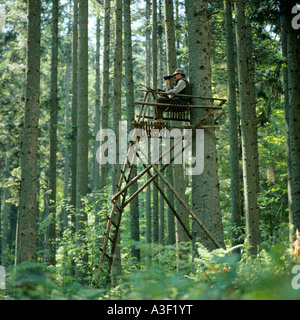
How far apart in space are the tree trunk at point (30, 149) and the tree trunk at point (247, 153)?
220 inches

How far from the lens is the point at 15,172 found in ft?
48.5

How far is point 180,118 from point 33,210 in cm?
389

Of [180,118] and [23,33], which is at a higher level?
[23,33]

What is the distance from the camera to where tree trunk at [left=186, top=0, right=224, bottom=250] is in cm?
672

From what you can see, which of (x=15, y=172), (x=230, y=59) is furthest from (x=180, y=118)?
(x=15, y=172)

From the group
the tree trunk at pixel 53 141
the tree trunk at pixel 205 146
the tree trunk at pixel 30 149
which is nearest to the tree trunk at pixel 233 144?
the tree trunk at pixel 205 146

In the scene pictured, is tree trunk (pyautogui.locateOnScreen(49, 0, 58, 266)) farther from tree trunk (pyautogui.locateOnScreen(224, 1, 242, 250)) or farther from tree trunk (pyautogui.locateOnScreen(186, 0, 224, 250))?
tree trunk (pyautogui.locateOnScreen(186, 0, 224, 250))

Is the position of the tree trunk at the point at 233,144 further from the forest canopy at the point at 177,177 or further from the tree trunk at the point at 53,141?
the tree trunk at the point at 53,141

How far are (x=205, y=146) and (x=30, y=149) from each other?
3808mm

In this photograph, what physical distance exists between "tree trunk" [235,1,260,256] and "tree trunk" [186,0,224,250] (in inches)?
116

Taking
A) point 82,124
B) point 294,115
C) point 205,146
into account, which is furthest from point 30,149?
point 294,115

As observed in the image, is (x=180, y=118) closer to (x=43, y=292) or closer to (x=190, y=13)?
(x=190, y=13)

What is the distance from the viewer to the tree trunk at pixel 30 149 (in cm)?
722
